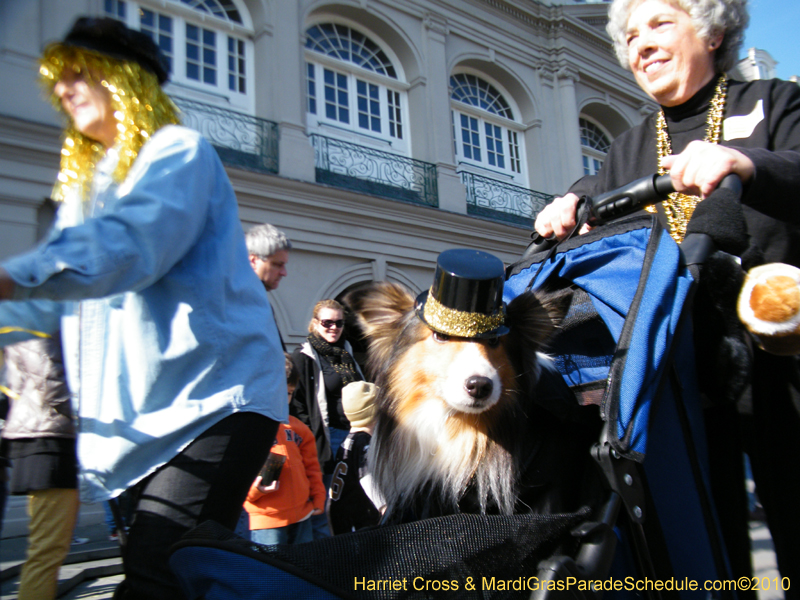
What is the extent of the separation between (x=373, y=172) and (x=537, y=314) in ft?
30.9

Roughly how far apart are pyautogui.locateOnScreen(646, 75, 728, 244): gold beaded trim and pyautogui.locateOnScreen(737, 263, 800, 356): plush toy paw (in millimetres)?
591

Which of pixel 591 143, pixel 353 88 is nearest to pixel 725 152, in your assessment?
pixel 353 88

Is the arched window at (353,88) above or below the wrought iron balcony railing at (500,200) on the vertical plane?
above

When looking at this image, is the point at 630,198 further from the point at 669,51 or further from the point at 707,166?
the point at 669,51

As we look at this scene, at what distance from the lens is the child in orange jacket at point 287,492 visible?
3551 mm

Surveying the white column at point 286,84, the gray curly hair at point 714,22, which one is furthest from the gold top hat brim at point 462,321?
the white column at point 286,84

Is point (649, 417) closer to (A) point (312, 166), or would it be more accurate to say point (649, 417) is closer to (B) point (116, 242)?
(B) point (116, 242)

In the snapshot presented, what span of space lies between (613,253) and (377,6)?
11174mm

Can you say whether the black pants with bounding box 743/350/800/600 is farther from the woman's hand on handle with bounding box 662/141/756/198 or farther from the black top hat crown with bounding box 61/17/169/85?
the black top hat crown with bounding box 61/17/169/85

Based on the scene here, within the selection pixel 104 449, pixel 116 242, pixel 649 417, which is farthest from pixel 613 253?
pixel 104 449

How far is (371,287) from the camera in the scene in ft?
6.21

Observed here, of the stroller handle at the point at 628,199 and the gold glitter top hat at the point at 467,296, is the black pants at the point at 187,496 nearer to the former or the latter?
the gold glitter top hat at the point at 467,296

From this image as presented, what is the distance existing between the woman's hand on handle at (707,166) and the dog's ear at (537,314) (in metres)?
0.40

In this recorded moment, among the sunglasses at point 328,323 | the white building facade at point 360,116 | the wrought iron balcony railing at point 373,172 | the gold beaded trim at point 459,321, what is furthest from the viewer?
the wrought iron balcony railing at point 373,172
